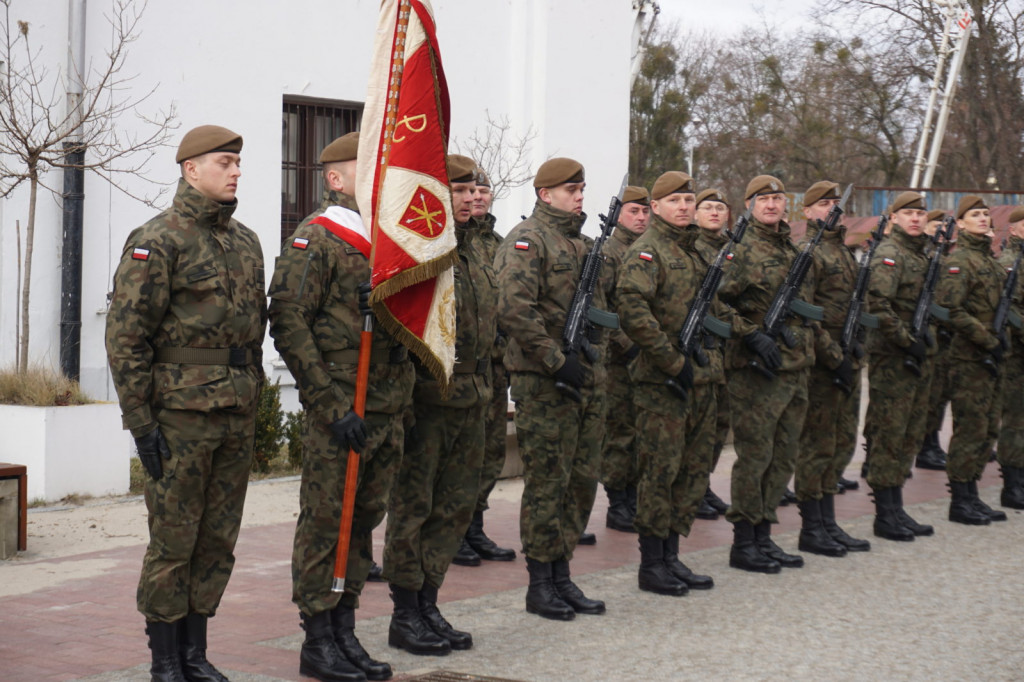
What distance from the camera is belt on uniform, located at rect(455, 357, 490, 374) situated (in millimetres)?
6188

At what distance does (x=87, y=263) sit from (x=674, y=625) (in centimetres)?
748

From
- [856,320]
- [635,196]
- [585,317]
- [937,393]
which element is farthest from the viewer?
[937,393]

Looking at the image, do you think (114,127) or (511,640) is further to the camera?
(114,127)

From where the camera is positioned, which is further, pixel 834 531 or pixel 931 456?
pixel 931 456

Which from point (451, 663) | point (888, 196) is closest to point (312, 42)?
point (451, 663)

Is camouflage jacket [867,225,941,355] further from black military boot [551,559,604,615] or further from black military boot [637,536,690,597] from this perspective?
black military boot [551,559,604,615]

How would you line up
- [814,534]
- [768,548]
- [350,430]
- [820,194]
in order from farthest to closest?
[820,194]
[814,534]
[768,548]
[350,430]

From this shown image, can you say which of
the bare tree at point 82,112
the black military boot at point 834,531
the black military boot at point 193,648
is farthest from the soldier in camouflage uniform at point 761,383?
the bare tree at point 82,112

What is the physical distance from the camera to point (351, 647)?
219 inches

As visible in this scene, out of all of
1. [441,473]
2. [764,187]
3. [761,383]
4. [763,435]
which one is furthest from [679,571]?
[764,187]

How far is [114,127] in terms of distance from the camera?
39.1 feet

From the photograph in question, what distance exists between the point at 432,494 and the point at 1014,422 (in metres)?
6.31

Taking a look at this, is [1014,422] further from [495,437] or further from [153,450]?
[153,450]

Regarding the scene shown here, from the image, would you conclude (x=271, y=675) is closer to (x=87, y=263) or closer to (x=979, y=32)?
(x=87, y=263)
